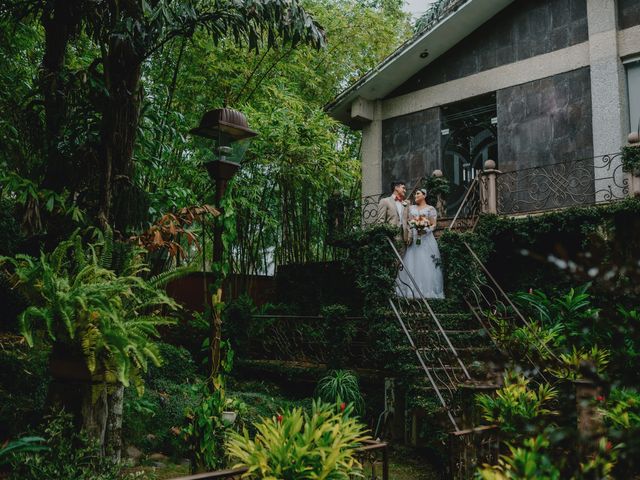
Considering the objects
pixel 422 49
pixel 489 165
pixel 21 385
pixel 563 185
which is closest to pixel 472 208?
pixel 489 165

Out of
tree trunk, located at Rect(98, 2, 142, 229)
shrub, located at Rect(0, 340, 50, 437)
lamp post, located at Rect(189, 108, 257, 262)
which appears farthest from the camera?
tree trunk, located at Rect(98, 2, 142, 229)

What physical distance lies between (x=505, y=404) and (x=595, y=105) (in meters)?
8.00

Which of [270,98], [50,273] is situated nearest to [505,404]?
[50,273]

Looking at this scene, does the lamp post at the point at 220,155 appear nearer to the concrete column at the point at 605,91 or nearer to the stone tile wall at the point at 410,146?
the concrete column at the point at 605,91

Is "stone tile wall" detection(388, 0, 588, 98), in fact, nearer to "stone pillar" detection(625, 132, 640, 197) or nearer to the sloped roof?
the sloped roof

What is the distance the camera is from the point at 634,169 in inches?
398

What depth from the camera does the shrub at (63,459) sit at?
504 centimetres

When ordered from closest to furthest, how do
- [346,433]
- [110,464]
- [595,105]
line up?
[346,433] → [110,464] → [595,105]

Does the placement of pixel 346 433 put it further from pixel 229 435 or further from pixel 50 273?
pixel 50 273

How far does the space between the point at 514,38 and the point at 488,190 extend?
3.97 metres

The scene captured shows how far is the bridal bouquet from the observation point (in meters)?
10.7

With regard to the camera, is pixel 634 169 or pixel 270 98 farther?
pixel 270 98

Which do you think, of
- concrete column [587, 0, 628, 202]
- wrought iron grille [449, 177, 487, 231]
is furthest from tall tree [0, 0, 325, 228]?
concrete column [587, 0, 628, 202]

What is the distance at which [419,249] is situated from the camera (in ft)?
35.4
